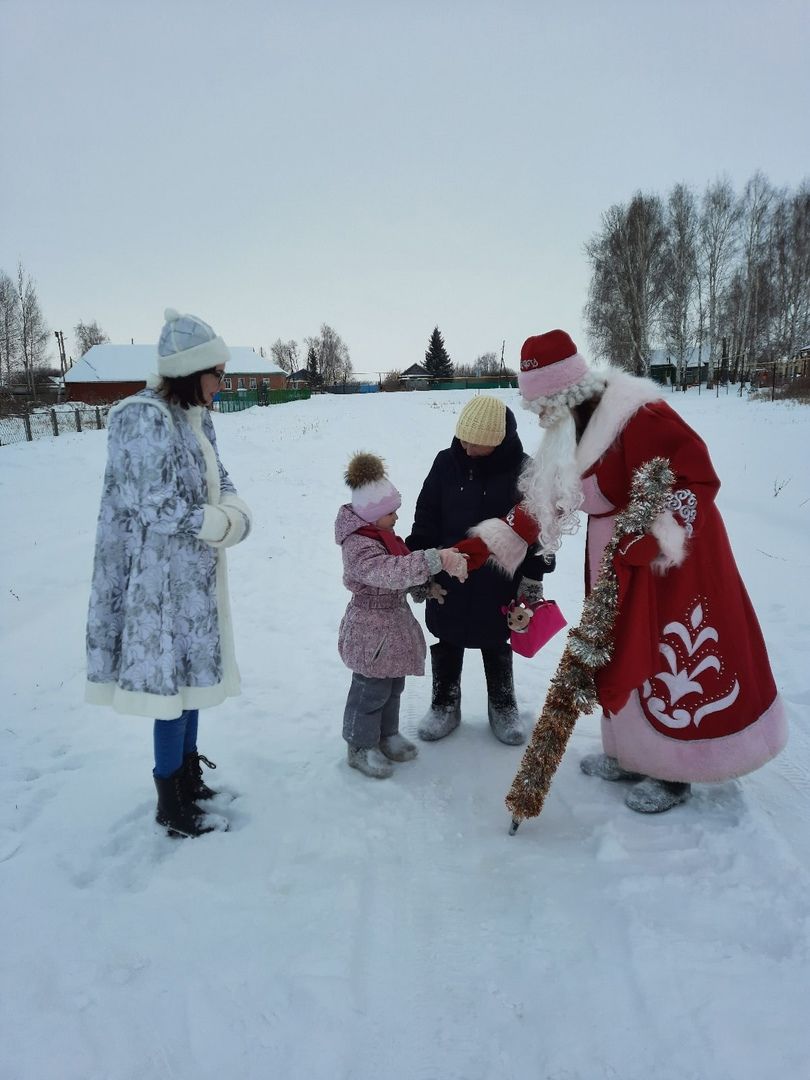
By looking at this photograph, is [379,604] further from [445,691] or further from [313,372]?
[313,372]

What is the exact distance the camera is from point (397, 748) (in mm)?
3072

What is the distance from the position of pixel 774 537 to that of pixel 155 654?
20.9ft

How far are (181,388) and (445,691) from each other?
2.08 metres

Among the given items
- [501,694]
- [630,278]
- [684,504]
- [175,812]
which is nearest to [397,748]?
[501,694]

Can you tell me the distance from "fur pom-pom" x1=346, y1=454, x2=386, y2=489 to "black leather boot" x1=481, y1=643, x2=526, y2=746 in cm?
117

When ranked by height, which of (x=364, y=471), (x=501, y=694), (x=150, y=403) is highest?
(x=150, y=403)

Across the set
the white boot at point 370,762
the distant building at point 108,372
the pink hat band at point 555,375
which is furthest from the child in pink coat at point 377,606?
the distant building at point 108,372

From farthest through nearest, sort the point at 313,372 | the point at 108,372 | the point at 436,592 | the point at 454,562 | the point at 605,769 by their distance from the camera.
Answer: the point at 313,372 → the point at 108,372 → the point at 436,592 → the point at 605,769 → the point at 454,562

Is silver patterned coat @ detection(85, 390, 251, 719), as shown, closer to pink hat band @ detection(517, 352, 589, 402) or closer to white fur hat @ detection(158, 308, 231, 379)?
white fur hat @ detection(158, 308, 231, 379)

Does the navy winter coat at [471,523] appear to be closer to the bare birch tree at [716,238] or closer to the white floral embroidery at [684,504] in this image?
the white floral embroidery at [684,504]

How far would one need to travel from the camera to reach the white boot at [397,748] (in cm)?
307

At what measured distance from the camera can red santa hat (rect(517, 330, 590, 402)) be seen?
8.04 ft

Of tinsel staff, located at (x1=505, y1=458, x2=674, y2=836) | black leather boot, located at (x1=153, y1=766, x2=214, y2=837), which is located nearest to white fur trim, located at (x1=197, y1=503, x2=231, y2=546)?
black leather boot, located at (x1=153, y1=766, x2=214, y2=837)

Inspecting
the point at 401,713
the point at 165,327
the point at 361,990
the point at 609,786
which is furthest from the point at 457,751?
the point at 165,327
